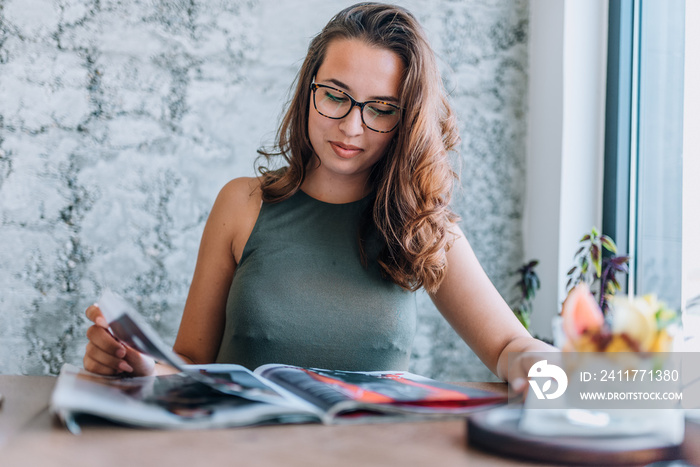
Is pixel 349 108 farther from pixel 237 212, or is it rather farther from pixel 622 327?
pixel 622 327

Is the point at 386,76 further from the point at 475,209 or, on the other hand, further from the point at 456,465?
the point at 475,209

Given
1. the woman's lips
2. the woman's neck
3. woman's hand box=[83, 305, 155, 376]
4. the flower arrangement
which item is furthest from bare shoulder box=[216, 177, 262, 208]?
the flower arrangement

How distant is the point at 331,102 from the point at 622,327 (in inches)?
32.1

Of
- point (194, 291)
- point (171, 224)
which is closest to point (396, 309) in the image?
point (194, 291)

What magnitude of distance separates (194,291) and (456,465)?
94cm

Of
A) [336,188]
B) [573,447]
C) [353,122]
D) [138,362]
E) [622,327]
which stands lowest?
[138,362]

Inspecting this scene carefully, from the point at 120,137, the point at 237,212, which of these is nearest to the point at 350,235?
the point at 237,212

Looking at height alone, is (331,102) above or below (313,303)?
above

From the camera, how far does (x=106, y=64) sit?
198 centimetres

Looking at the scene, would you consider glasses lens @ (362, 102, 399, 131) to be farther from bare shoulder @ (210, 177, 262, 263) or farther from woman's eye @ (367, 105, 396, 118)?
bare shoulder @ (210, 177, 262, 263)

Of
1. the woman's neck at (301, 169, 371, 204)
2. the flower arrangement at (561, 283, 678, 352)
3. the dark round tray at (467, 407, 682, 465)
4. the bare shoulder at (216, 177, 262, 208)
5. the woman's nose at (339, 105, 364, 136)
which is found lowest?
the dark round tray at (467, 407, 682, 465)

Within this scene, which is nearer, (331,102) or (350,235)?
(331,102)

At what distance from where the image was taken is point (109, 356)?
823 mm

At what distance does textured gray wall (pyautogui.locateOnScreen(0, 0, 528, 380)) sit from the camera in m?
1.94
